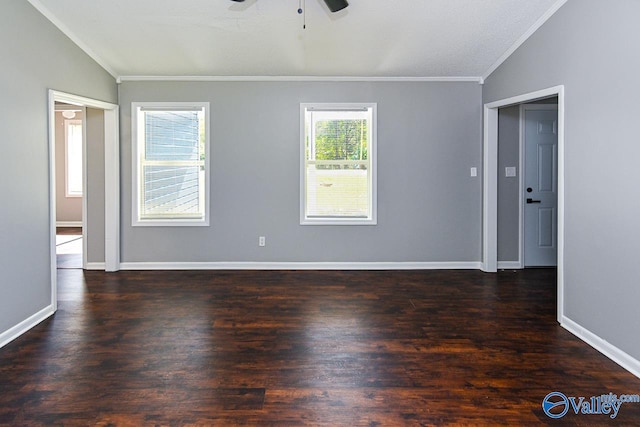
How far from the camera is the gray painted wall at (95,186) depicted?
5.05 meters

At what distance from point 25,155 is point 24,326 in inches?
52.3

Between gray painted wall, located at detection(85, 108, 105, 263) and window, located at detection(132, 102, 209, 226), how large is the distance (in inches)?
16.7

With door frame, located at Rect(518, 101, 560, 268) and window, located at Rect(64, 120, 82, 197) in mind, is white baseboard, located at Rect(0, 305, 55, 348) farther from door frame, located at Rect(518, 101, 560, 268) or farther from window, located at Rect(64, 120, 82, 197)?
window, located at Rect(64, 120, 82, 197)

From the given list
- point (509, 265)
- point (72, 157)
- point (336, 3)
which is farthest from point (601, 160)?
point (72, 157)

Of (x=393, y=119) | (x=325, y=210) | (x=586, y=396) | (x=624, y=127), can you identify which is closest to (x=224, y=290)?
(x=325, y=210)

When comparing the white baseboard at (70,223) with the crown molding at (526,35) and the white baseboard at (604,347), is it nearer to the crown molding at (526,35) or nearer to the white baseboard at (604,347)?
the crown molding at (526,35)

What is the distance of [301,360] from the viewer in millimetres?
2645

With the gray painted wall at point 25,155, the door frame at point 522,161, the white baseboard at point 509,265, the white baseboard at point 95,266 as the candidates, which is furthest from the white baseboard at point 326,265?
the gray painted wall at point 25,155

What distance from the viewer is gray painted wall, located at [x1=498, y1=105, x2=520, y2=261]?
514cm

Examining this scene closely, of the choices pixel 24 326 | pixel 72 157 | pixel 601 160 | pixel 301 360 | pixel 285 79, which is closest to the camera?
pixel 301 360

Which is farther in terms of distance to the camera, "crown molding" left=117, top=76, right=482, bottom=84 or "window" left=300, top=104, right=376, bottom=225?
"window" left=300, top=104, right=376, bottom=225

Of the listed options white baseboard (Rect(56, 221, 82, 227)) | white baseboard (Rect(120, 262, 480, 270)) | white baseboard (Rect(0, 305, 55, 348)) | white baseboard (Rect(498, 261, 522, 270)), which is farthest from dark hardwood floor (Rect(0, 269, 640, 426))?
white baseboard (Rect(56, 221, 82, 227))

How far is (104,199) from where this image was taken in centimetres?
510

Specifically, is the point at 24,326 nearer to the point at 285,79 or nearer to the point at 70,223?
the point at 285,79
